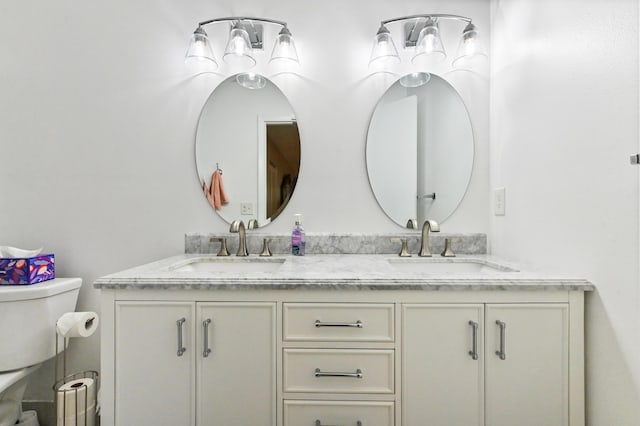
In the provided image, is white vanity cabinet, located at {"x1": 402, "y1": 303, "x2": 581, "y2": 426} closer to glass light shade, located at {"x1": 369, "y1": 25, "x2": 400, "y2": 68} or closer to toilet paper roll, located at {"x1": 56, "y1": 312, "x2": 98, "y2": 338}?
glass light shade, located at {"x1": 369, "y1": 25, "x2": 400, "y2": 68}

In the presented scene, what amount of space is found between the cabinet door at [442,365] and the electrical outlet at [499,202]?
2.26ft

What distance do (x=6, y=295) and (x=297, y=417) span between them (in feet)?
4.32

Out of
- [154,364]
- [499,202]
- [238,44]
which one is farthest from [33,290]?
[499,202]

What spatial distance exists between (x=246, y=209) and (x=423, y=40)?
4.11ft

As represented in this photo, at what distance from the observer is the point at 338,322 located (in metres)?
1.02

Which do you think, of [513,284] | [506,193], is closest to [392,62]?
[506,193]

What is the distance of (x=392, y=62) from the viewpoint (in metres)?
1.63

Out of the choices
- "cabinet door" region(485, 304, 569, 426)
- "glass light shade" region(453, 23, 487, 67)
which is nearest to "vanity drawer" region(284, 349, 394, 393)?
"cabinet door" region(485, 304, 569, 426)

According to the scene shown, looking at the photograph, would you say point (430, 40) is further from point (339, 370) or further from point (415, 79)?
point (339, 370)

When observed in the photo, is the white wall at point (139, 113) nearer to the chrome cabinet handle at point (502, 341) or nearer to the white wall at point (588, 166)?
the white wall at point (588, 166)

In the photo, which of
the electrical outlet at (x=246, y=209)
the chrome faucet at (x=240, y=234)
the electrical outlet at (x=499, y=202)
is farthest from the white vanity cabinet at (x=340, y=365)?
the electrical outlet at (x=499, y=202)

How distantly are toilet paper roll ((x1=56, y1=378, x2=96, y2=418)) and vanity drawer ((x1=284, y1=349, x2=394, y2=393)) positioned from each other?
37.4 inches

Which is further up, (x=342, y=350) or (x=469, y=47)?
(x=469, y=47)

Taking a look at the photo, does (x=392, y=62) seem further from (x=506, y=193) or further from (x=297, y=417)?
(x=297, y=417)
